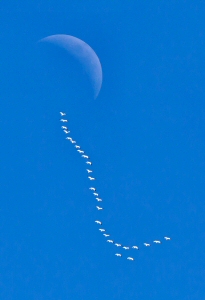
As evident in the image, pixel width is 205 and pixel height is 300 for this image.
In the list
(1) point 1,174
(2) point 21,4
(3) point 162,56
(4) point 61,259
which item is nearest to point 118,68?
(3) point 162,56

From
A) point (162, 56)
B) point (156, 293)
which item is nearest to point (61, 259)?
point (156, 293)

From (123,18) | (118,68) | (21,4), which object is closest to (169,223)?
(118,68)

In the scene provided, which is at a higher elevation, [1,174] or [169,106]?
[169,106]

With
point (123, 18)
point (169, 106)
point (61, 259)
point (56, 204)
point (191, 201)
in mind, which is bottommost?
point (61, 259)

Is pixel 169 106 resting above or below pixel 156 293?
above

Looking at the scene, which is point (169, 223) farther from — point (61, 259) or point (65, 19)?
point (65, 19)

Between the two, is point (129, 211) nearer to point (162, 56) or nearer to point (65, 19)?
point (162, 56)
